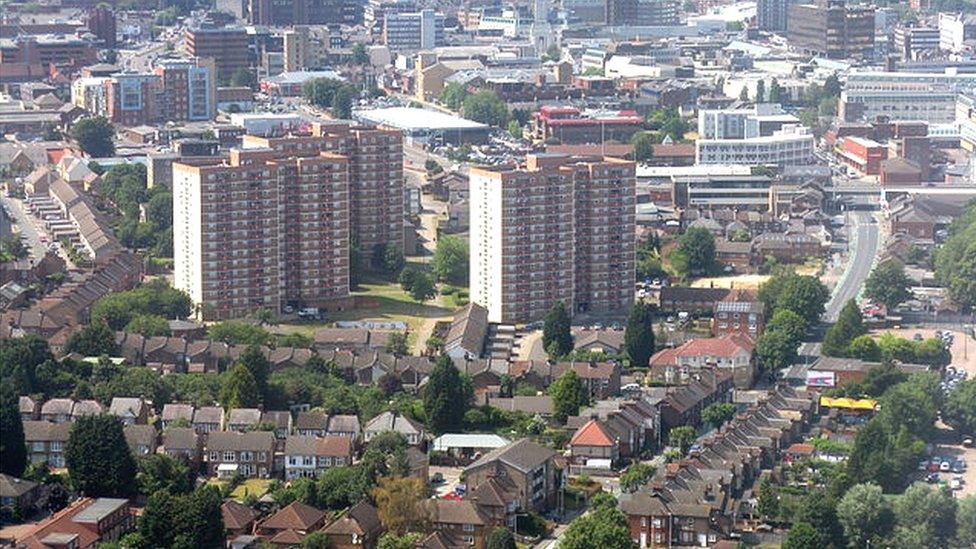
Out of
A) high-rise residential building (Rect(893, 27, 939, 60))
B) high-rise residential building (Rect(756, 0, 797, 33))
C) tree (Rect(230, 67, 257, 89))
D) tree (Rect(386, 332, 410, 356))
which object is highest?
high-rise residential building (Rect(756, 0, 797, 33))

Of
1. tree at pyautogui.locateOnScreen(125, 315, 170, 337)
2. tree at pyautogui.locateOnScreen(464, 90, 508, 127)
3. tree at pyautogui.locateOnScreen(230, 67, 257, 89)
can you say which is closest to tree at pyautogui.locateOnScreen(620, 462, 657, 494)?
tree at pyautogui.locateOnScreen(125, 315, 170, 337)

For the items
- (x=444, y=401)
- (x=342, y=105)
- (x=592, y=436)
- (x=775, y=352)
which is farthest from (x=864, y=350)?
(x=342, y=105)

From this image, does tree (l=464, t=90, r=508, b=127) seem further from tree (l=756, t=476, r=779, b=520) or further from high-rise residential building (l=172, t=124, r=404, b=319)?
tree (l=756, t=476, r=779, b=520)

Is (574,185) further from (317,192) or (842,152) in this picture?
(842,152)

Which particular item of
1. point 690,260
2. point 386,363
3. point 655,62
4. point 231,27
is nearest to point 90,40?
point 231,27

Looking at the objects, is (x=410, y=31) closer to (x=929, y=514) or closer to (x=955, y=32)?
(x=955, y=32)
